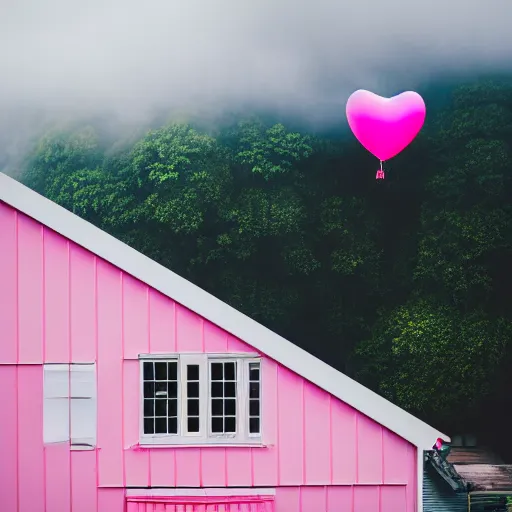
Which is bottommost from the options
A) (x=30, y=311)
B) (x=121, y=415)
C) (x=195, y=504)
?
(x=195, y=504)

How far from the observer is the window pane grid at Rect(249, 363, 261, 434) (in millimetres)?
5992

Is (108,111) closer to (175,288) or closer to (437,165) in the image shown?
(437,165)

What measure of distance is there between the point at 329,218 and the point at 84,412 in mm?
10387

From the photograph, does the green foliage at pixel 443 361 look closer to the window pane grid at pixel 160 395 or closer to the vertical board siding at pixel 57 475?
the window pane grid at pixel 160 395

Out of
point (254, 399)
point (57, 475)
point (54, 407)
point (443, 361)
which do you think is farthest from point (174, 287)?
point (443, 361)

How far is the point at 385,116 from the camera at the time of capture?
10703 mm

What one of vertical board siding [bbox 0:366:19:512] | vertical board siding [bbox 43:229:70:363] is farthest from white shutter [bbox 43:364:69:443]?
vertical board siding [bbox 0:366:19:512]

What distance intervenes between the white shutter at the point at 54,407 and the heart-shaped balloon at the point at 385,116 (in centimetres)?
655

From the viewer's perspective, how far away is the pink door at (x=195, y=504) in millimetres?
6023

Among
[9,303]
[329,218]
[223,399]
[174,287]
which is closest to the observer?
[174,287]

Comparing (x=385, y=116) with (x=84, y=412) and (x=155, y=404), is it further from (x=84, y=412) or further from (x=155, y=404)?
(x=84, y=412)

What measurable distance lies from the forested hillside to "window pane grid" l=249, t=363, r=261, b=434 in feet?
27.9

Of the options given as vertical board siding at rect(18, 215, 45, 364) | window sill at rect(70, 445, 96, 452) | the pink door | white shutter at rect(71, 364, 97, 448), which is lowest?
the pink door

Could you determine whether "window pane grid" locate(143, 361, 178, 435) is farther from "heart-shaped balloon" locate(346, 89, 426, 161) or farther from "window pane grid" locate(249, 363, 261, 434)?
"heart-shaped balloon" locate(346, 89, 426, 161)
